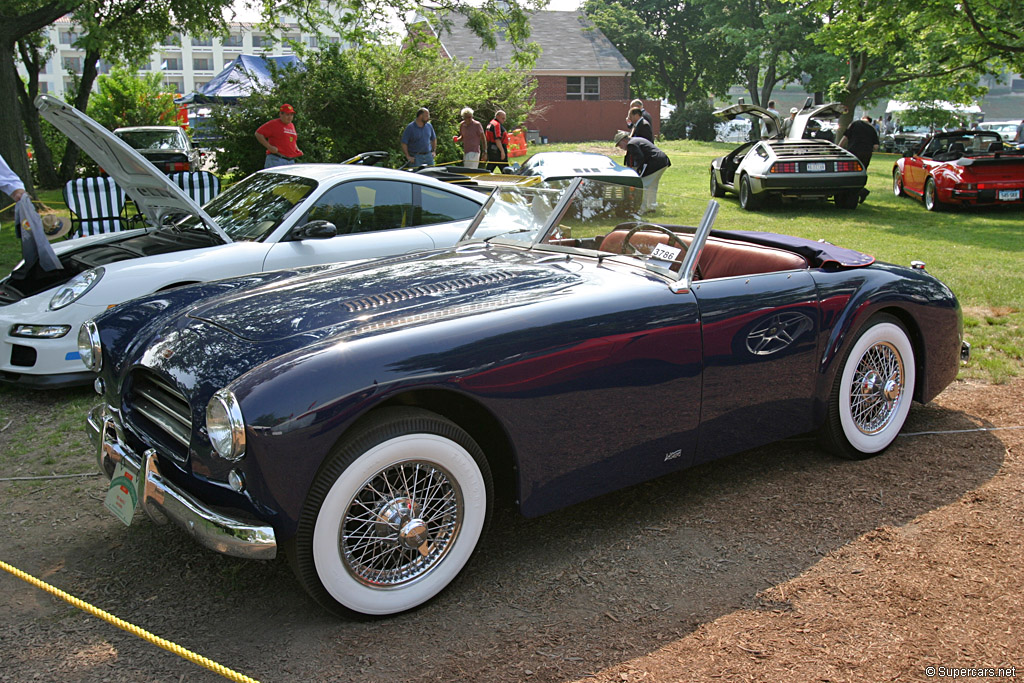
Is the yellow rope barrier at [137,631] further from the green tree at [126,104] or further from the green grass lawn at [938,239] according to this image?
the green tree at [126,104]

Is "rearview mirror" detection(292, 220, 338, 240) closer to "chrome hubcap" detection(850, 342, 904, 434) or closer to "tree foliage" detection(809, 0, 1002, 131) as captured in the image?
"chrome hubcap" detection(850, 342, 904, 434)

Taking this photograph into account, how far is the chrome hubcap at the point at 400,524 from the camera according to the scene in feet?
9.28

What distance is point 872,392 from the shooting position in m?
4.24

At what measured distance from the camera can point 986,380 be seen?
220 inches

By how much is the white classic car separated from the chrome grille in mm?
2318

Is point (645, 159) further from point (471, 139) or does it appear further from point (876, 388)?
point (876, 388)

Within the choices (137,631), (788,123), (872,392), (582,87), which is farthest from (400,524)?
(582,87)

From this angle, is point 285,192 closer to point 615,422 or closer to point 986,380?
point 615,422

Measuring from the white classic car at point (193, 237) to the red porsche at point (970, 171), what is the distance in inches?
418

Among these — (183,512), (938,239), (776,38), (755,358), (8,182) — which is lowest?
(938,239)

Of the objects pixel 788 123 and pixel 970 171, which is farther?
pixel 788 123

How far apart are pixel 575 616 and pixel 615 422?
771mm

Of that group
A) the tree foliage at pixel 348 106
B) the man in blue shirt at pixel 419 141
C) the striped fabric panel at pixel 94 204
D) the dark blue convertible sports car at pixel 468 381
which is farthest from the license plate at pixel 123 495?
the tree foliage at pixel 348 106

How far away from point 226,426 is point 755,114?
14397mm
